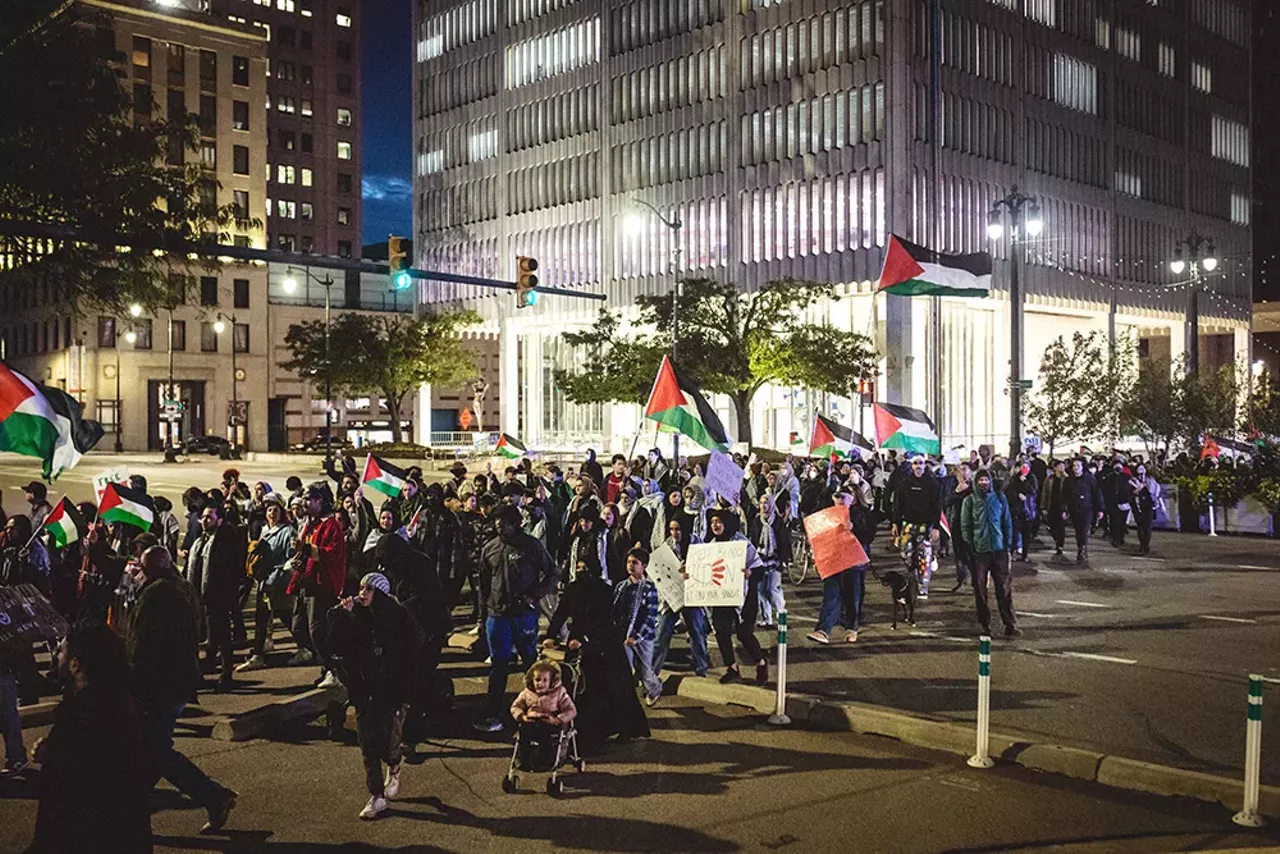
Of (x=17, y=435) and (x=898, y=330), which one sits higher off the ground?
(x=898, y=330)

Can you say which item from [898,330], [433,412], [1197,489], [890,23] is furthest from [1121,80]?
[433,412]

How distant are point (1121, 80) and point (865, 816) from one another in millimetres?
67312

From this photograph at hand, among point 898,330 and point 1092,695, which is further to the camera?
point 898,330

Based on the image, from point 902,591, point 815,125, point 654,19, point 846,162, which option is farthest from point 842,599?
point 654,19

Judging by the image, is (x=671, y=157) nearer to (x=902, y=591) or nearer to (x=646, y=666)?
(x=902, y=591)

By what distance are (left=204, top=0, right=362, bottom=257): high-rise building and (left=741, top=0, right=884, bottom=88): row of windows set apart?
5727 centimetres

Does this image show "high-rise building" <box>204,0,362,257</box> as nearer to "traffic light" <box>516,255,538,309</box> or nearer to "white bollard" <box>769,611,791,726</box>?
"traffic light" <box>516,255,538,309</box>

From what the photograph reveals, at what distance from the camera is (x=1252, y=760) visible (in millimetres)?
7422

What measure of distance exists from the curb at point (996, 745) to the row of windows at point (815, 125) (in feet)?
152

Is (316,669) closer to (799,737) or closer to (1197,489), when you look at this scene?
(799,737)

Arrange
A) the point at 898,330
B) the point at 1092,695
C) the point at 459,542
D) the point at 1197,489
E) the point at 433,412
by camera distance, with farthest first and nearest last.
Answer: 1. the point at 433,412
2. the point at 898,330
3. the point at 1197,489
4. the point at 459,542
5. the point at 1092,695

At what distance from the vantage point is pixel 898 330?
52.9 meters

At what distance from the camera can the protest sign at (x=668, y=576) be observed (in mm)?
11352

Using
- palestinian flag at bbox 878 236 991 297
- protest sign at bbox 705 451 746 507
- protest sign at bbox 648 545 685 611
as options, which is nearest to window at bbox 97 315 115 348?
palestinian flag at bbox 878 236 991 297
